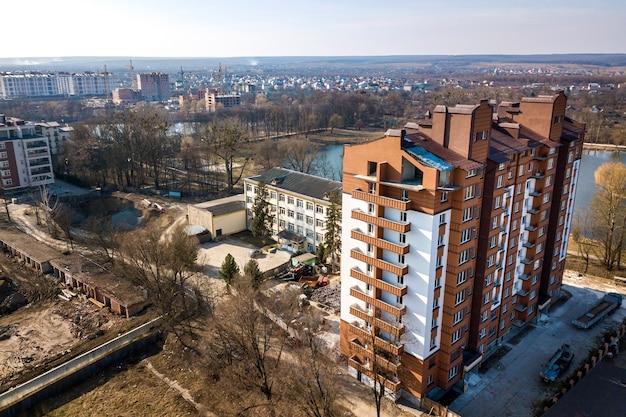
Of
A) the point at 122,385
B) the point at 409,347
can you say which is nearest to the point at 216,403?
the point at 122,385

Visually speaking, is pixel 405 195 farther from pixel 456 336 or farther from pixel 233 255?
pixel 233 255

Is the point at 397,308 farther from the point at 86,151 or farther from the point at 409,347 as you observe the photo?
the point at 86,151

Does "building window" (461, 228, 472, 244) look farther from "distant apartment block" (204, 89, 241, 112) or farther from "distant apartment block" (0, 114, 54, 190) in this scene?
"distant apartment block" (204, 89, 241, 112)

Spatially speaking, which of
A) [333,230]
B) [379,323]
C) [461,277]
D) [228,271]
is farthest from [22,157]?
[461,277]

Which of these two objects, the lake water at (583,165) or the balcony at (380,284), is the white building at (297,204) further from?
the lake water at (583,165)

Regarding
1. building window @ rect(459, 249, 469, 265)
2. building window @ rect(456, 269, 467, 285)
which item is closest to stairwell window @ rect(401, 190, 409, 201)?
building window @ rect(459, 249, 469, 265)

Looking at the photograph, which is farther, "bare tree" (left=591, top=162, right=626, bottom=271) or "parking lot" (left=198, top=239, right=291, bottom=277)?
"bare tree" (left=591, top=162, right=626, bottom=271)
